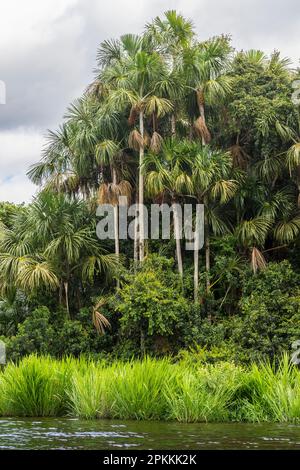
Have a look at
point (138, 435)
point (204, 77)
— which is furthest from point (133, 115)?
point (138, 435)

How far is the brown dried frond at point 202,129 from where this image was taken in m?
30.2

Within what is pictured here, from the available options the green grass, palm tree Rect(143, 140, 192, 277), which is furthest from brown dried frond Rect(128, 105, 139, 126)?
the green grass

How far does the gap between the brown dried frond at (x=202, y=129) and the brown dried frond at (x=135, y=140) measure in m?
2.15

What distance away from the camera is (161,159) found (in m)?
29.8

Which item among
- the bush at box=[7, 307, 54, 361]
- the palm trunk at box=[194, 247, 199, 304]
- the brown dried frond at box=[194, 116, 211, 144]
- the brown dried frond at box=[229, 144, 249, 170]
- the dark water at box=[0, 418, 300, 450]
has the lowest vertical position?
the dark water at box=[0, 418, 300, 450]

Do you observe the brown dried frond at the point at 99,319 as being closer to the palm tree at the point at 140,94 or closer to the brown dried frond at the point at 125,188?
the palm tree at the point at 140,94

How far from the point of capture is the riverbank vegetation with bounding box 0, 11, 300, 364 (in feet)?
92.3

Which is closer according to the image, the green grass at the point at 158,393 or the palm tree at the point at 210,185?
the green grass at the point at 158,393

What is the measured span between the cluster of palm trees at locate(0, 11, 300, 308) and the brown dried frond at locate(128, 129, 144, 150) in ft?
0.13

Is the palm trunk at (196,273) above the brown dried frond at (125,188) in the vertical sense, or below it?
below

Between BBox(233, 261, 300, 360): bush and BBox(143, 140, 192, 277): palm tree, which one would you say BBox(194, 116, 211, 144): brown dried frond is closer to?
BBox(143, 140, 192, 277): palm tree

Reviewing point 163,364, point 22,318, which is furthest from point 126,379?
point 22,318

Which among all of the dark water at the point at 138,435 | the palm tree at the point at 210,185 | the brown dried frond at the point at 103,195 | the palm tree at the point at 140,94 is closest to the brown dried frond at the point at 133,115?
the palm tree at the point at 140,94

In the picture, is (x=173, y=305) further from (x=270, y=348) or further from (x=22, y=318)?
(x=22, y=318)
